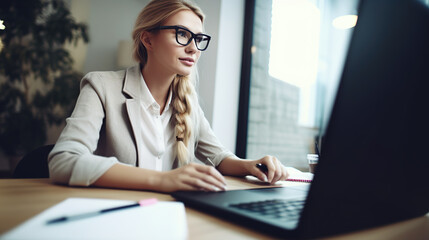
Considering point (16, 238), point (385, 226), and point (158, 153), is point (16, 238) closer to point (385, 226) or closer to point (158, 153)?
point (385, 226)

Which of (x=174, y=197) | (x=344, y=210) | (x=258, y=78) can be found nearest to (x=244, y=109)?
(x=258, y=78)

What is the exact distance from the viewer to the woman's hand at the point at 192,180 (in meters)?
0.55

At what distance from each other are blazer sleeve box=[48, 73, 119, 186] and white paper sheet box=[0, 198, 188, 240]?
0.64 feet

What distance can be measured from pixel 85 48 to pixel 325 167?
303 cm

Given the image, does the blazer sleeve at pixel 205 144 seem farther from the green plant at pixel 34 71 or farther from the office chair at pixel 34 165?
the green plant at pixel 34 71

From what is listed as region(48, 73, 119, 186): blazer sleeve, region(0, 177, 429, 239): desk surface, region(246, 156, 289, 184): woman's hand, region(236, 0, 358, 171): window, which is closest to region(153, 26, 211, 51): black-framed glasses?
region(48, 73, 119, 186): blazer sleeve

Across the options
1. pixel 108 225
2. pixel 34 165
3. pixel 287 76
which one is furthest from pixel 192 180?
pixel 287 76

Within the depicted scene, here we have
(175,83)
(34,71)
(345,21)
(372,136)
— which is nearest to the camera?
(372,136)

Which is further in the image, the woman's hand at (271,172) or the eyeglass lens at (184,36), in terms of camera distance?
the eyeglass lens at (184,36)

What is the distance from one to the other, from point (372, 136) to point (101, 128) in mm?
928

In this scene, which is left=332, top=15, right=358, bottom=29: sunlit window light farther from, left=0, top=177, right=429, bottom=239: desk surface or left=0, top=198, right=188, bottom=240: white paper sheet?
left=0, top=198, right=188, bottom=240: white paper sheet

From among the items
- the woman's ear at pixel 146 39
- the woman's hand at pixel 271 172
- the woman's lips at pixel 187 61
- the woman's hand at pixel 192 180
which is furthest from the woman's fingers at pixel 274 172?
the woman's ear at pixel 146 39

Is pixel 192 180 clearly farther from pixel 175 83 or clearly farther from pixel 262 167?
pixel 175 83

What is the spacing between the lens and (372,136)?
283 millimetres
